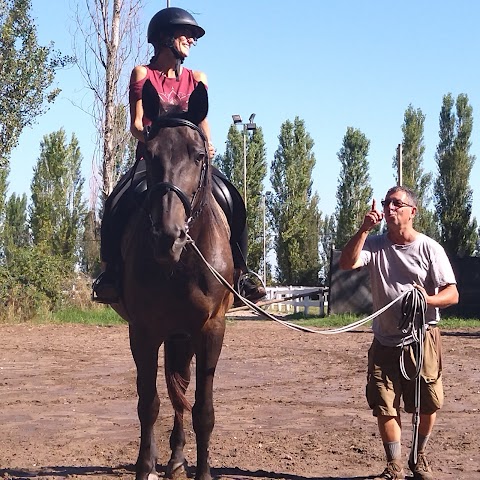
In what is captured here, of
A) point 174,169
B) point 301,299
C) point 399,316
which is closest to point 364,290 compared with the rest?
point 301,299

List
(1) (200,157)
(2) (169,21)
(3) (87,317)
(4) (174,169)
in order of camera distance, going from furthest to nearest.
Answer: (3) (87,317) → (2) (169,21) → (1) (200,157) → (4) (174,169)

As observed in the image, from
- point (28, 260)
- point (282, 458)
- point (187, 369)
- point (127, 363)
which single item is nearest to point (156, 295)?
point (187, 369)

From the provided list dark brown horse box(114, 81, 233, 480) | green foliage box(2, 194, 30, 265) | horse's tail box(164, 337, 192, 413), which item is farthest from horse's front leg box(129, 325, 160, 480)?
green foliage box(2, 194, 30, 265)

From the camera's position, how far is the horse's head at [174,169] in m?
4.34

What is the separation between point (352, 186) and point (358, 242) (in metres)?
48.7

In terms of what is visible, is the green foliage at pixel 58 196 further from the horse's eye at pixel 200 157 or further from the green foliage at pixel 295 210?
the horse's eye at pixel 200 157

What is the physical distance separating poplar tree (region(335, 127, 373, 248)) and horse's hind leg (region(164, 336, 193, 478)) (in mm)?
44084

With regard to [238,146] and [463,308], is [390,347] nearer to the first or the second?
[463,308]

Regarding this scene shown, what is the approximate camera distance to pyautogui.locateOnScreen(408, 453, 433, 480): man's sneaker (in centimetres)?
542

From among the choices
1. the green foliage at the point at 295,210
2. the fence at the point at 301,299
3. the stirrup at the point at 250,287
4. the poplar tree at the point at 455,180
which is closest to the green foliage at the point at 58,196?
the green foliage at the point at 295,210

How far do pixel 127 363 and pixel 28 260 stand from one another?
10.3 meters

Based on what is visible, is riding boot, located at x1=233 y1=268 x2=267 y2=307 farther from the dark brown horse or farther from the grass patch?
the grass patch

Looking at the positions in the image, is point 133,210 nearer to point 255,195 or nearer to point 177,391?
point 177,391

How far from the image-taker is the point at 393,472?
5359 millimetres
